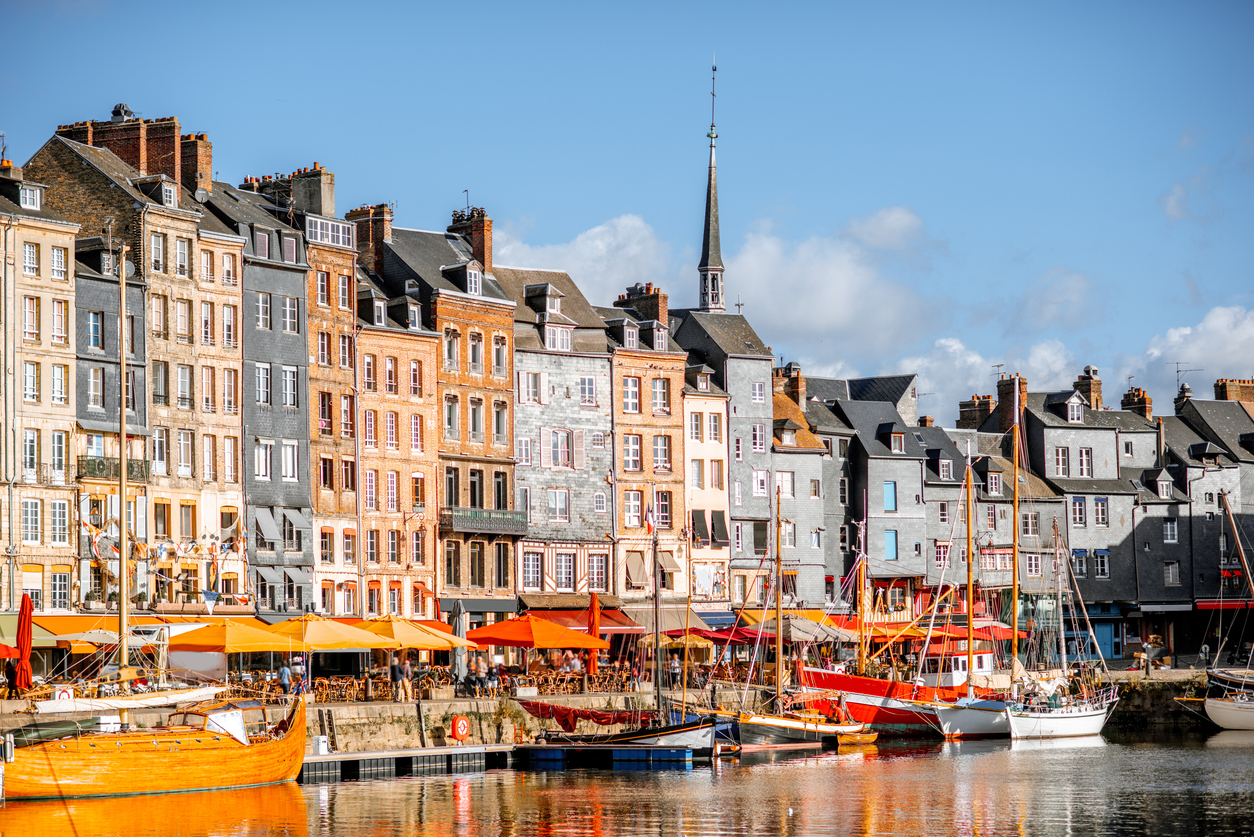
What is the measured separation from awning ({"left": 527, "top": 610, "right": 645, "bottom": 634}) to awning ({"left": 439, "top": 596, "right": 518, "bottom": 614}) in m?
0.88

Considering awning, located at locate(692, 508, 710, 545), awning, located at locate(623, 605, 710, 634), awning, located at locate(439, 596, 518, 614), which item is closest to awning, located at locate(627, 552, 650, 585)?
awning, located at locate(623, 605, 710, 634)

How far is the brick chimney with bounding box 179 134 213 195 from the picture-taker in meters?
69.2

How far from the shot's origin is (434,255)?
78938 mm

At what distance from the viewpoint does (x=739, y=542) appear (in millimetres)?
85375

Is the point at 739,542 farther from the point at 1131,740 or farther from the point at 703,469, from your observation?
the point at 1131,740

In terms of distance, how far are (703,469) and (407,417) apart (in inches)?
624

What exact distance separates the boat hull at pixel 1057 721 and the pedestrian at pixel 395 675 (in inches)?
913

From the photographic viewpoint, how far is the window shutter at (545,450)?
260 ft

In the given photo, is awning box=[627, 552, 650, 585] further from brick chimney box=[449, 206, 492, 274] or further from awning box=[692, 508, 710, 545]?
brick chimney box=[449, 206, 492, 274]

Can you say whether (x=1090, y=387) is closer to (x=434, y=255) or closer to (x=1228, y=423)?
(x=1228, y=423)

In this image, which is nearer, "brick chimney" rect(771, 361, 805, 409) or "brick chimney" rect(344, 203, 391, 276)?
"brick chimney" rect(344, 203, 391, 276)

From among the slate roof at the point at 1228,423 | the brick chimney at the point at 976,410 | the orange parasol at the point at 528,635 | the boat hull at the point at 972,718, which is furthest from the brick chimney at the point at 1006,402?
the orange parasol at the point at 528,635

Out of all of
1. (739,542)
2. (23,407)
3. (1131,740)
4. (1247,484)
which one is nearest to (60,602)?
(23,407)

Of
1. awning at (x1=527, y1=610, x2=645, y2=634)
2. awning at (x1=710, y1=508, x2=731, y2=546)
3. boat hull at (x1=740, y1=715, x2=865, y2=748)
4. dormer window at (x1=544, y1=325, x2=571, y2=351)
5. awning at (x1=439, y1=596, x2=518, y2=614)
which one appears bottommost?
boat hull at (x1=740, y1=715, x2=865, y2=748)
